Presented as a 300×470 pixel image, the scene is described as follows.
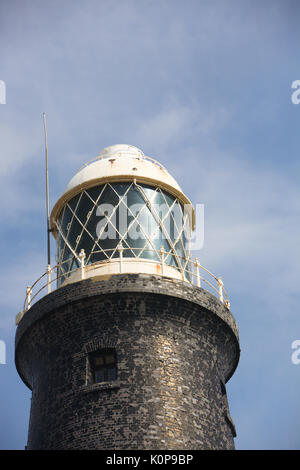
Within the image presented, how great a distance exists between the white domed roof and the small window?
5012 millimetres

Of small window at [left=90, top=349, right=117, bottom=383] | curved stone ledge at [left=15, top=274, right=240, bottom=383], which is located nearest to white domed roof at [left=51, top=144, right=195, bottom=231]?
curved stone ledge at [left=15, top=274, right=240, bottom=383]

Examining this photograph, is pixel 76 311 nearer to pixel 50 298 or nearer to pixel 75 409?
pixel 50 298

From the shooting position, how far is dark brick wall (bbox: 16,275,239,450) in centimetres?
1714

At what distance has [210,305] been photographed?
19625 millimetres

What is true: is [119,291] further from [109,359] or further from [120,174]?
[120,174]

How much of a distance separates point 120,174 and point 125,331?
4.75 metres

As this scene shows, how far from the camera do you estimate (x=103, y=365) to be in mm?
18172

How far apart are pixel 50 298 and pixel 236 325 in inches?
194

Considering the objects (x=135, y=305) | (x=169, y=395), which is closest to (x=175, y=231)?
(x=135, y=305)

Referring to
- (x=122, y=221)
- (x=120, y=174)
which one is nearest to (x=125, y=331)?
(x=122, y=221)

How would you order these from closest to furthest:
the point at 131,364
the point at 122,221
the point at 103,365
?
the point at 131,364, the point at 103,365, the point at 122,221

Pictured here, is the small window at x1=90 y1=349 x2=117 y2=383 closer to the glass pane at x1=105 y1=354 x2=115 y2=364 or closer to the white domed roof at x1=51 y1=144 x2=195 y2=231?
the glass pane at x1=105 y1=354 x2=115 y2=364

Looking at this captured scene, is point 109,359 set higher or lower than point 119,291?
lower

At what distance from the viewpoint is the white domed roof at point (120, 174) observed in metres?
21.2
